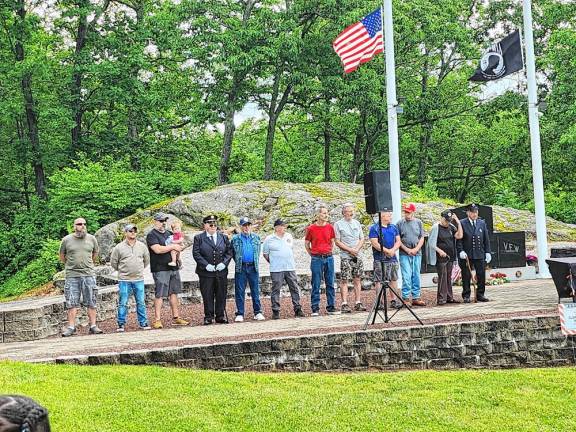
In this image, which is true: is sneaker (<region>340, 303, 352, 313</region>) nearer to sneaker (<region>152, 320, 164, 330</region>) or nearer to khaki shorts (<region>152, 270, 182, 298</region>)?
khaki shorts (<region>152, 270, 182, 298</region>)

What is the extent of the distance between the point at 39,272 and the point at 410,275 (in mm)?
13868

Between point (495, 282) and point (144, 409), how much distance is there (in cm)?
1179

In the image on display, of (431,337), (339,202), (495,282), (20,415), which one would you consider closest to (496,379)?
(431,337)

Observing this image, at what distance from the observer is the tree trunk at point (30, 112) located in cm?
2881

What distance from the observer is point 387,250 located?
11688 millimetres

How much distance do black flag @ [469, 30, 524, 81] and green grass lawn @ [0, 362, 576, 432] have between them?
9671mm

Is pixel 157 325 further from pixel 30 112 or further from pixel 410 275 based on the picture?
pixel 30 112

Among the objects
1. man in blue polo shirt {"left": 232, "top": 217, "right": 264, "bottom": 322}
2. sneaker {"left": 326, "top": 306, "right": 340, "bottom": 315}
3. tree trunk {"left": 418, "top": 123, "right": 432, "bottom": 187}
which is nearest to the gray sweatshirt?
man in blue polo shirt {"left": 232, "top": 217, "right": 264, "bottom": 322}

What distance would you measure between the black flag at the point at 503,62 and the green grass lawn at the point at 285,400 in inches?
381

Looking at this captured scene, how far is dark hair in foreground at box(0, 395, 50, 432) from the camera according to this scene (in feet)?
5.87

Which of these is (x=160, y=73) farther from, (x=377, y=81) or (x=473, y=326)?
→ (x=473, y=326)

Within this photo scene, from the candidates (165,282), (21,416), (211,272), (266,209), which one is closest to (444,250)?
(211,272)

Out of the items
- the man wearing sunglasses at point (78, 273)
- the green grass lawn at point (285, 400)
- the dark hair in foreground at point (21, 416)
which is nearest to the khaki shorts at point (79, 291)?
the man wearing sunglasses at point (78, 273)

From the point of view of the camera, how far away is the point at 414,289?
1240 centimetres
